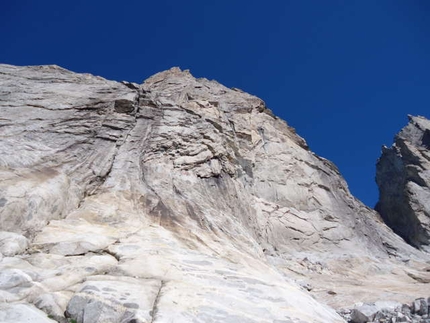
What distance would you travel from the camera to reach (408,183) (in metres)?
62.1

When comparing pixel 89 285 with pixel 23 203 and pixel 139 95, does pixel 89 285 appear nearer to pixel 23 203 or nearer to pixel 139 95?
pixel 23 203

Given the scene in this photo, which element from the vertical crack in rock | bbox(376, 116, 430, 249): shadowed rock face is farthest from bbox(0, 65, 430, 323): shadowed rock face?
bbox(376, 116, 430, 249): shadowed rock face

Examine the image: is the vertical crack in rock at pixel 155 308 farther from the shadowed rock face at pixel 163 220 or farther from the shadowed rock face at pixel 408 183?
the shadowed rock face at pixel 408 183

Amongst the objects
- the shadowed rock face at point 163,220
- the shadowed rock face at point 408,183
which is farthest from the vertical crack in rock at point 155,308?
the shadowed rock face at point 408,183

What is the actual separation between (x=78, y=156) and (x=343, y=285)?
18886 mm

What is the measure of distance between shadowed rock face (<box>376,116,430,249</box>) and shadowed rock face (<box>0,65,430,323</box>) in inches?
509

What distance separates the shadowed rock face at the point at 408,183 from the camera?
2203 inches

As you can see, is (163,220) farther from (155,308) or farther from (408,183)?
(408,183)

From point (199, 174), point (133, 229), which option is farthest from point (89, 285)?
point (199, 174)

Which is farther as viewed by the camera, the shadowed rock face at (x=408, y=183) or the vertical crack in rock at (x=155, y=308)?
the shadowed rock face at (x=408, y=183)

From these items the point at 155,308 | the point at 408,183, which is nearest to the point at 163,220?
the point at 155,308

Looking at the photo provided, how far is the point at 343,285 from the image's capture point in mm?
25984

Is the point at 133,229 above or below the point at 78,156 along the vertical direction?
below

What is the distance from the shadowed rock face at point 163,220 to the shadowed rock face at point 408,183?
12.9 metres
